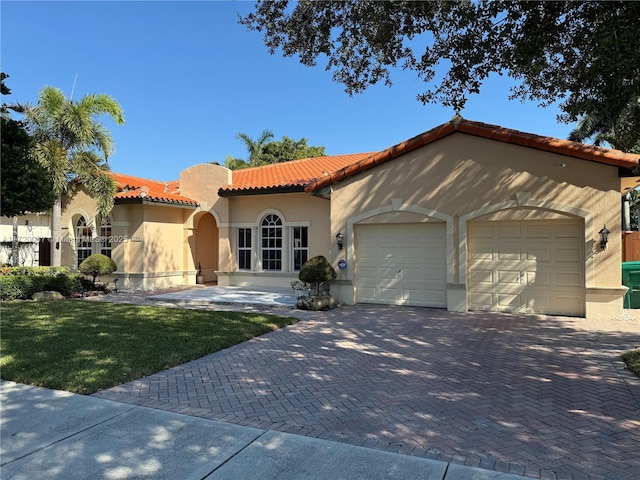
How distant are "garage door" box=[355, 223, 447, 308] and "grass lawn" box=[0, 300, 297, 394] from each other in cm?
350

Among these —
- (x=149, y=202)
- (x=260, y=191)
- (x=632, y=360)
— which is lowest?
(x=632, y=360)

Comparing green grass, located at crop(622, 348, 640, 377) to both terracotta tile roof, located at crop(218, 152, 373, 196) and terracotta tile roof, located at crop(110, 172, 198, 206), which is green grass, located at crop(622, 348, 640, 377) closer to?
terracotta tile roof, located at crop(218, 152, 373, 196)

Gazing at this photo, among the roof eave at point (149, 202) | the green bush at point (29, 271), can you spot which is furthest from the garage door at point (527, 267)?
the green bush at point (29, 271)

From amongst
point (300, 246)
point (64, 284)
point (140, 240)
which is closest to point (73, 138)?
point (140, 240)

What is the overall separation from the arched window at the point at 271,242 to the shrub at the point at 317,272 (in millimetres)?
4268

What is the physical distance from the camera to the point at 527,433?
13.7ft

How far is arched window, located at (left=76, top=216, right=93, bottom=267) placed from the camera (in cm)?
1770

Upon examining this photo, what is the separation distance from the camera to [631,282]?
11.1 metres

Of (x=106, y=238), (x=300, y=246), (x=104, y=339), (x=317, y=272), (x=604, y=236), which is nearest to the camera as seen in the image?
(x=104, y=339)

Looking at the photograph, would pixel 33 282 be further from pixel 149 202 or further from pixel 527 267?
pixel 527 267

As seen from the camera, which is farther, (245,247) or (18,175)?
(245,247)

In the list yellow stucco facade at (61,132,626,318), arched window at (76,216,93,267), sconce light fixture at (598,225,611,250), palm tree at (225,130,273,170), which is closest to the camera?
sconce light fixture at (598,225,611,250)

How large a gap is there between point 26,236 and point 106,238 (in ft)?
51.2

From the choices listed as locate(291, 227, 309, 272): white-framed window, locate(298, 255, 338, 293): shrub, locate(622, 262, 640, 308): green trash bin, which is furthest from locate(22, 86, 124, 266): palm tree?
locate(622, 262, 640, 308): green trash bin
